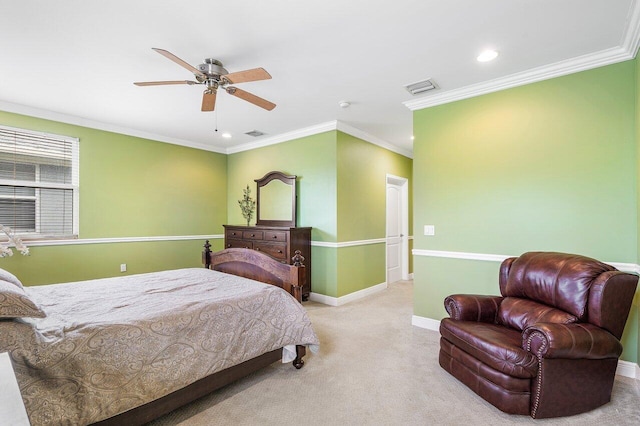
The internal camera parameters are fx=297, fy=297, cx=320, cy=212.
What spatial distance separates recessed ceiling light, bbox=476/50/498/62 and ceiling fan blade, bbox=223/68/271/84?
1873 mm

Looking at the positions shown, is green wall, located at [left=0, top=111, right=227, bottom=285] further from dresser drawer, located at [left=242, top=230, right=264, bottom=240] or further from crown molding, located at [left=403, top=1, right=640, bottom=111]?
crown molding, located at [left=403, top=1, right=640, bottom=111]

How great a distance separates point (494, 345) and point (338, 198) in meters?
2.83

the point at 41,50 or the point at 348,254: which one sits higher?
the point at 41,50

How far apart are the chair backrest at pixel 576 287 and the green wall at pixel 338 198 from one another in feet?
7.81

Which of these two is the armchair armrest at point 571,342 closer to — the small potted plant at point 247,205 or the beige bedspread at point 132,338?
the beige bedspread at point 132,338

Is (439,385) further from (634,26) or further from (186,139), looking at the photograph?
(186,139)

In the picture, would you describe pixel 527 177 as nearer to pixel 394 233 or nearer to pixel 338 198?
pixel 338 198

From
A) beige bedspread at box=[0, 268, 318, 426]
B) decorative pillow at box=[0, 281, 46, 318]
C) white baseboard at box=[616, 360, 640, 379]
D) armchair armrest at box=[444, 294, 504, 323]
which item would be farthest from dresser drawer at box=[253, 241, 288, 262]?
white baseboard at box=[616, 360, 640, 379]

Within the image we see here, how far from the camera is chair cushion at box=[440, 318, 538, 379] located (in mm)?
1893

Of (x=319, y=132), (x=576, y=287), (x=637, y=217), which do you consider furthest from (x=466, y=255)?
(x=319, y=132)

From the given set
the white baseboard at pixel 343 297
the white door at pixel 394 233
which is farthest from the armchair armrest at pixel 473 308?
the white door at pixel 394 233

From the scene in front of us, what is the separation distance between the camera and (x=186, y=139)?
543 centimetres

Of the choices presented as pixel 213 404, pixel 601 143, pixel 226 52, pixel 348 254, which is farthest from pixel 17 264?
pixel 601 143

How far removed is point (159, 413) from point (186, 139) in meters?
4.69
